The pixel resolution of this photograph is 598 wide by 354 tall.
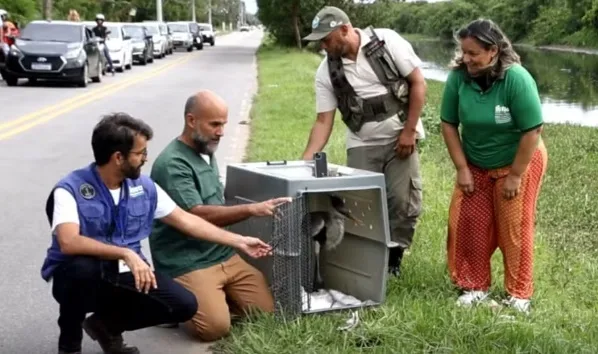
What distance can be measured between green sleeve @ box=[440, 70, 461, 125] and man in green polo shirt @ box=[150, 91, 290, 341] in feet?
4.20

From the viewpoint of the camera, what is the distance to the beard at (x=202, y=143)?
17.1 feet

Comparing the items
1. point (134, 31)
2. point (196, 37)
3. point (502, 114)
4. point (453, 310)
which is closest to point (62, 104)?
point (502, 114)

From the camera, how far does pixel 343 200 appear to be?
5.61 meters

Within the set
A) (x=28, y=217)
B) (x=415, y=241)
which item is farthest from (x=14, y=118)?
(x=415, y=241)

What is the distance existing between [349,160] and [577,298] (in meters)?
1.63

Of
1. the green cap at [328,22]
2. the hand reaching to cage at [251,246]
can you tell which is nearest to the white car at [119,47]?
the green cap at [328,22]

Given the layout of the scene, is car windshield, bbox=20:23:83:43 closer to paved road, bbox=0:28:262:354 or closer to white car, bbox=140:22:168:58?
paved road, bbox=0:28:262:354

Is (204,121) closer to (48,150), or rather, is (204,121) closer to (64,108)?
(48,150)

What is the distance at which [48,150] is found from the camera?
40.6 feet

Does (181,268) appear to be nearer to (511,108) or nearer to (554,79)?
(511,108)

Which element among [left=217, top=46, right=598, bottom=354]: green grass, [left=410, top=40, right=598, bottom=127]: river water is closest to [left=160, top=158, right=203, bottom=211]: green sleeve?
[left=217, top=46, right=598, bottom=354]: green grass

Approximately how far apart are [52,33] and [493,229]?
20.5 metres

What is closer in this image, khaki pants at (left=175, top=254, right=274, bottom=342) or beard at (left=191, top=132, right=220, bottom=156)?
khaki pants at (left=175, top=254, right=274, bottom=342)

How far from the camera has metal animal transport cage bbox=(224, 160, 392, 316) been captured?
16.7 feet
